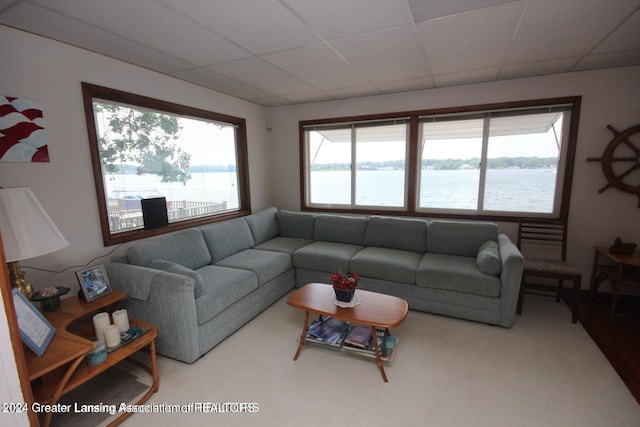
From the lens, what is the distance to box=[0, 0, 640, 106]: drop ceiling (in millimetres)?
1715

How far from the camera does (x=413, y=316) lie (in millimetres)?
2861

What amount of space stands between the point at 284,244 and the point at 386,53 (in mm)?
2462

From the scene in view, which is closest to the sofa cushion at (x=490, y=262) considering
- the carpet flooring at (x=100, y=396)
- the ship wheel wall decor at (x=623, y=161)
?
the ship wheel wall decor at (x=623, y=161)

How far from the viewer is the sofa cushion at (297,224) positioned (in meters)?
4.04

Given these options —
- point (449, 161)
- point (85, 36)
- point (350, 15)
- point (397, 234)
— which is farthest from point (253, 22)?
point (449, 161)

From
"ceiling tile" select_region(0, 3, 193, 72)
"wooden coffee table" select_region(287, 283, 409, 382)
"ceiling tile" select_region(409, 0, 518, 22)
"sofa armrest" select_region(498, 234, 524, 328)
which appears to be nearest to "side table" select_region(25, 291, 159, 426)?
"wooden coffee table" select_region(287, 283, 409, 382)

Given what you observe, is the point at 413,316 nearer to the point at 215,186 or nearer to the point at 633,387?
the point at 633,387

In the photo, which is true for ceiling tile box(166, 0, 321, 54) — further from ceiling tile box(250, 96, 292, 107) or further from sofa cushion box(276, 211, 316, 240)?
sofa cushion box(276, 211, 316, 240)

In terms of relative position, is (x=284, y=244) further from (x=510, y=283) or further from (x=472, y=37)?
(x=472, y=37)

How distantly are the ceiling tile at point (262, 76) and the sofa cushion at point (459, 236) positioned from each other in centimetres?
229

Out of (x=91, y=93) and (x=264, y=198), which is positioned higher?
(x=91, y=93)

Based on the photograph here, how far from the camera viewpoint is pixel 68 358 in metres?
1.44

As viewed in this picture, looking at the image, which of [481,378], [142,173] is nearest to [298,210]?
[142,173]

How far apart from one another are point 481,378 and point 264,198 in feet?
11.8
